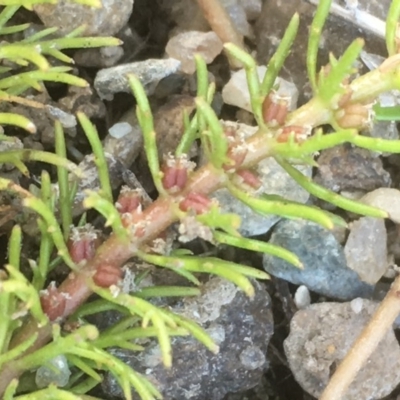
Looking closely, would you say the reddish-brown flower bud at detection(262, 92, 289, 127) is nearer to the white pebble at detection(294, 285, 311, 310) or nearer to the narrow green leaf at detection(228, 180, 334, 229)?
the narrow green leaf at detection(228, 180, 334, 229)

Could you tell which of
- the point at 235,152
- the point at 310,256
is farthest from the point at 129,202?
the point at 310,256

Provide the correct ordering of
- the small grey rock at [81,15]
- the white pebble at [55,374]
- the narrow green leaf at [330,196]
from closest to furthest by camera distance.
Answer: the narrow green leaf at [330,196] → the white pebble at [55,374] → the small grey rock at [81,15]

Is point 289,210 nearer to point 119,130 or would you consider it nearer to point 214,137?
point 214,137

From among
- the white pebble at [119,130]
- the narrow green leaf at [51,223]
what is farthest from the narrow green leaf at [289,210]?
the white pebble at [119,130]

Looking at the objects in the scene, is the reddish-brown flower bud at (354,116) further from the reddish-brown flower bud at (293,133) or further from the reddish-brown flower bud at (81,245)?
the reddish-brown flower bud at (81,245)

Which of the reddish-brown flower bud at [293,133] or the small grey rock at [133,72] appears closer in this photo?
the reddish-brown flower bud at [293,133]

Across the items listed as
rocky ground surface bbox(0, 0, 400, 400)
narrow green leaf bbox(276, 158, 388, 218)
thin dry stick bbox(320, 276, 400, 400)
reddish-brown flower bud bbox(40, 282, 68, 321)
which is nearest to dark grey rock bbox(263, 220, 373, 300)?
rocky ground surface bbox(0, 0, 400, 400)
